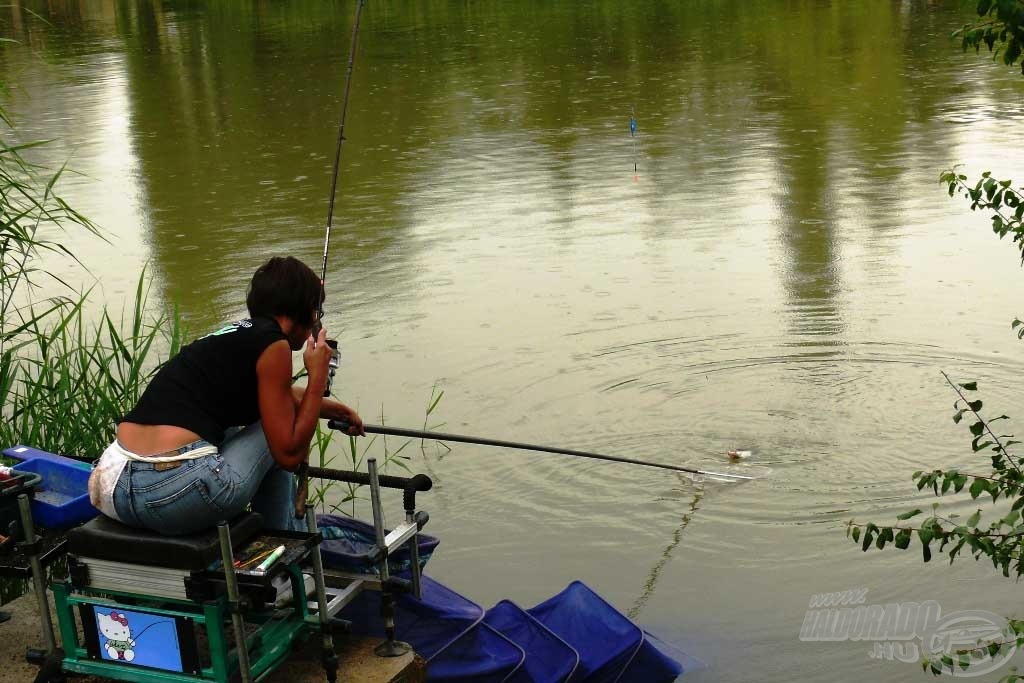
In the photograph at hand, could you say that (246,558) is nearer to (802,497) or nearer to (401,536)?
(401,536)

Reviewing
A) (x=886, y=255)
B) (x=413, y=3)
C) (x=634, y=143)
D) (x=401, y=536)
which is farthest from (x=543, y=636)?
(x=413, y=3)

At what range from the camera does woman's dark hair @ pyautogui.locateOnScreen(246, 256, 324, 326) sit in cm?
278

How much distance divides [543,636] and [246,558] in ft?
3.08

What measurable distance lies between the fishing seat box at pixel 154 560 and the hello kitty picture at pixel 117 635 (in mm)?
56

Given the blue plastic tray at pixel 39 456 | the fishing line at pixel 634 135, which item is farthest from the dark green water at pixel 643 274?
the blue plastic tray at pixel 39 456

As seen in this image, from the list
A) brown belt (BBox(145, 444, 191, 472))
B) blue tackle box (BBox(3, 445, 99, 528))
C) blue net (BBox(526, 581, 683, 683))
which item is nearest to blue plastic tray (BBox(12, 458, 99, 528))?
blue tackle box (BBox(3, 445, 99, 528))

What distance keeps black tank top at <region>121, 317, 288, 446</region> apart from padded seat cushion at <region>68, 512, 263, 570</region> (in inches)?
7.6

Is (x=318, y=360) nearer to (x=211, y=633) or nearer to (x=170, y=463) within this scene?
(x=170, y=463)

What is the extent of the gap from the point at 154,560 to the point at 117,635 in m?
0.20

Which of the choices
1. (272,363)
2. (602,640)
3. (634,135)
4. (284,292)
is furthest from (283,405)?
(634,135)

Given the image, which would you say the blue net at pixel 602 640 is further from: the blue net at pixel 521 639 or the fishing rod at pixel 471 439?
the fishing rod at pixel 471 439

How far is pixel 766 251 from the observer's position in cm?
738

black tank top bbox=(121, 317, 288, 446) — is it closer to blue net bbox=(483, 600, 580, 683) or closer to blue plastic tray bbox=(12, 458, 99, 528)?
blue plastic tray bbox=(12, 458, 99, 528)

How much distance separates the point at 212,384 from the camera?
2.74 metres
